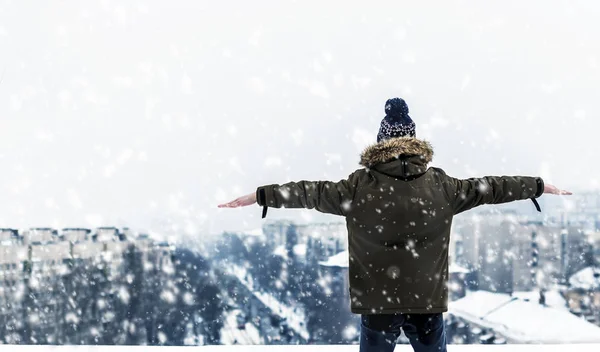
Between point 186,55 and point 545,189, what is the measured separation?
3159cm

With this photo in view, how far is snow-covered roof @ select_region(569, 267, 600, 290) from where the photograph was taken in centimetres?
1942

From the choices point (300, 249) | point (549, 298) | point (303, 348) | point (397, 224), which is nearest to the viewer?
point (397, 224)

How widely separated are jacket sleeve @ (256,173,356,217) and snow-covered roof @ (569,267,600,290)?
20.4 meters

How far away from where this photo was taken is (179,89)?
3416 centimetres

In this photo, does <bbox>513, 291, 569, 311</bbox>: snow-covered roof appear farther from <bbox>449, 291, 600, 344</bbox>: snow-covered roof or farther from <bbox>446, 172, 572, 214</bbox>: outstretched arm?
<bbox>446, 172, 572, 214</bbox>: outstretched arm

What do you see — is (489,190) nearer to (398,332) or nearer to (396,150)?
(396,150)

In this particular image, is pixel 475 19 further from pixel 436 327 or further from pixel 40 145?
pixel 436 327

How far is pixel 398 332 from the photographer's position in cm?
186

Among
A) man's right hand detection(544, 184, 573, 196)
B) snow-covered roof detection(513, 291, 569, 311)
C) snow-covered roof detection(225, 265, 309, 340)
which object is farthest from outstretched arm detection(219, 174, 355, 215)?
snow-covered roof detection(225, 265, 309, 340)

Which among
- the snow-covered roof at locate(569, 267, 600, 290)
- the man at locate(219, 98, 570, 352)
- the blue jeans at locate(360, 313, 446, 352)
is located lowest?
the snow-covered roof at locate(569, 267, 600, 290)

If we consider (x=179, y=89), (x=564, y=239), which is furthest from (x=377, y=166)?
(x=179, y=89)

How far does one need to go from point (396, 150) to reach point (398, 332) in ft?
2.09

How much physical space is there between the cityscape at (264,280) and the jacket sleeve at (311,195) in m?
12.4

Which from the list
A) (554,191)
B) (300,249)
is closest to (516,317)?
(300,249)
